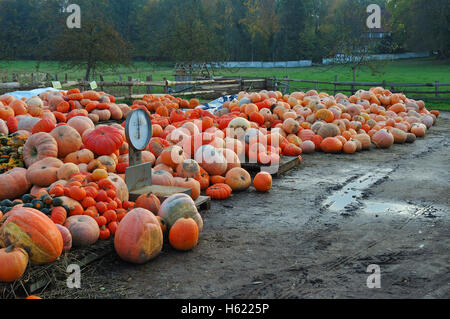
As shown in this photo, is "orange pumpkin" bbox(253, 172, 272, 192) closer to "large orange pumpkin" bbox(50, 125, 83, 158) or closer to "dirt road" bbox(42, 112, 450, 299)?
"dirt road" bbox(42, 112, 450, 299)

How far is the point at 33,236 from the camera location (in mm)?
3539

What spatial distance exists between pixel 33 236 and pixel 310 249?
258 cm

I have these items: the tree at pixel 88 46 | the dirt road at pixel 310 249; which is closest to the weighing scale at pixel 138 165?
the dirt road at pixel 310 249

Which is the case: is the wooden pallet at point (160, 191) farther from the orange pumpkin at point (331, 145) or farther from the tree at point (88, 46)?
the tree at point (88, 46)

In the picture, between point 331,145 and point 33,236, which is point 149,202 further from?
point 331,145

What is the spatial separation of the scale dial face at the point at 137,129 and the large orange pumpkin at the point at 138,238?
4.06 feet

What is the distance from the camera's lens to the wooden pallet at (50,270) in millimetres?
3289

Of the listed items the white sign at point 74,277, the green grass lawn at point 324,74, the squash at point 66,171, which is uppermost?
the green grass lawn at point 324,74

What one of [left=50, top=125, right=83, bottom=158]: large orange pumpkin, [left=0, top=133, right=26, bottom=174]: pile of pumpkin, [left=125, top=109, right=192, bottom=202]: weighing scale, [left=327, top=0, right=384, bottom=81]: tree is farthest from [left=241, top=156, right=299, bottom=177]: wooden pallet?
[left=327, top=0, right=384, bottom=81]: tree

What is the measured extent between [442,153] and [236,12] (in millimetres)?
58090

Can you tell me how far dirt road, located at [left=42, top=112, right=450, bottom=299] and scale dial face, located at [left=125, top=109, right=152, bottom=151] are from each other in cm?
121

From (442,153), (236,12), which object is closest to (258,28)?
(236,12)
